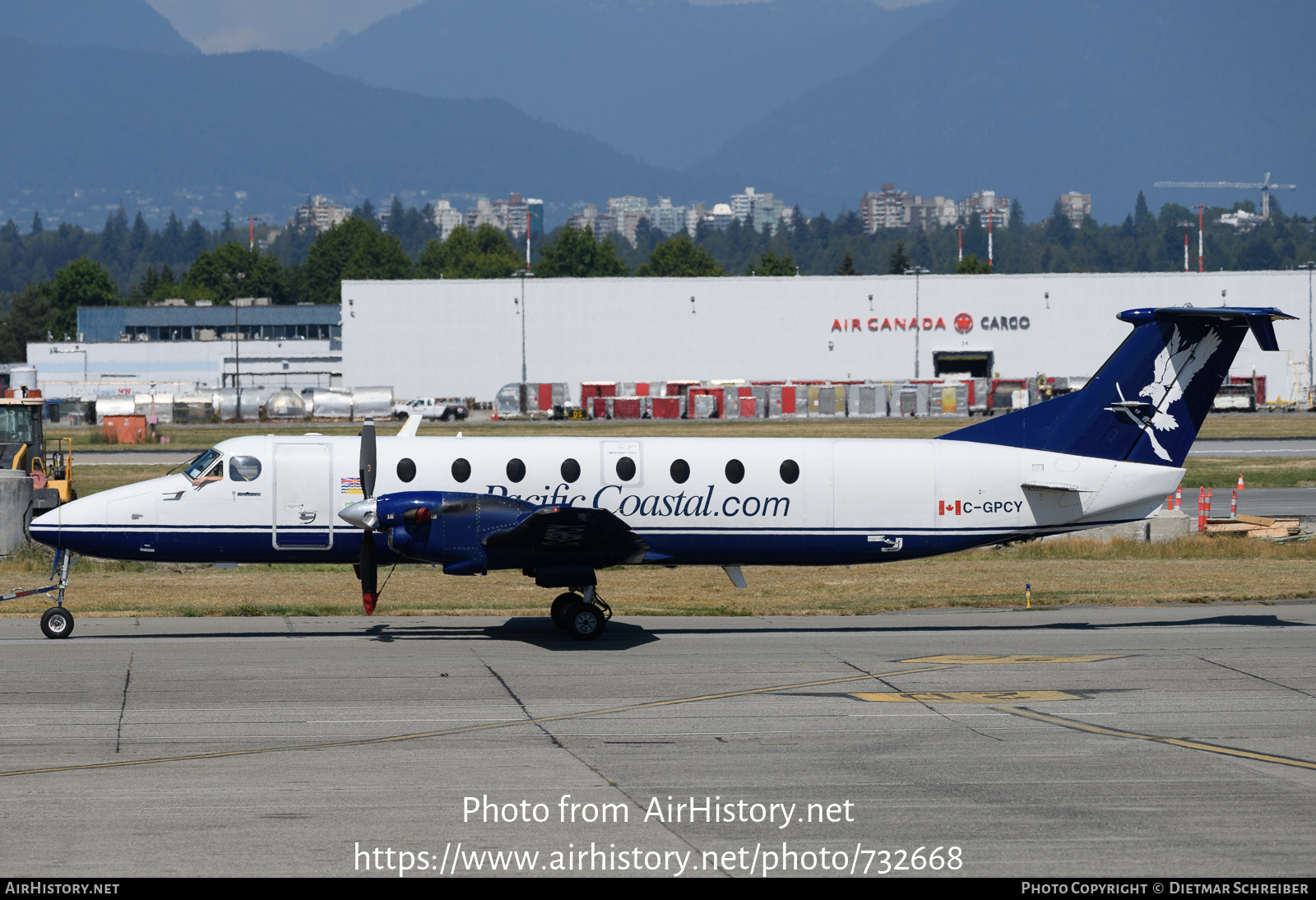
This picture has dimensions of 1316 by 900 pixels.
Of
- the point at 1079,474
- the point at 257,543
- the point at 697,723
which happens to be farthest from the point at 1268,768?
the point at 257,543

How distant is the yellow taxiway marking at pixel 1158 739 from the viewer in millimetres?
13453

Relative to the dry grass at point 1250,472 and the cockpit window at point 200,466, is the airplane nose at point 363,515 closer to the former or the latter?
the cockpit window at point 200,466

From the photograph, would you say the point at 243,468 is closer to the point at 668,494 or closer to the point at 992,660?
the point at 668,494

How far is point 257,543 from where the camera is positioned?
2092 cm

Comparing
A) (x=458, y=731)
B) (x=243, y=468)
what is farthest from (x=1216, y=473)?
(x=458, y=731)

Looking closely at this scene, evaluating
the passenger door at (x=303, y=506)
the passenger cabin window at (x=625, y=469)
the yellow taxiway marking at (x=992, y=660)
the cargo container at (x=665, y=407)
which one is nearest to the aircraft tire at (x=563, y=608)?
the passenger cabin window at (x=625, y=469)

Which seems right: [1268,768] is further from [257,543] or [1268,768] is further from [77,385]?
[77,385]

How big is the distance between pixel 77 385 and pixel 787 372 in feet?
228

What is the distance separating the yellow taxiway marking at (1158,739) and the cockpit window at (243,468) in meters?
12.6

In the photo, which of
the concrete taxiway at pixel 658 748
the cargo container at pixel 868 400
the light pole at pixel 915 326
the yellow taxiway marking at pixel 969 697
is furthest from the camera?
the light pole at pixel 915 326

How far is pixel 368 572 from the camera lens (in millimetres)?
19734

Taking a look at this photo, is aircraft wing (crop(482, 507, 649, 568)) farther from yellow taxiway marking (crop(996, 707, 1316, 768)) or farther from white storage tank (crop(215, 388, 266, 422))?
white storage tank (crop(215, 388, 266, 422))

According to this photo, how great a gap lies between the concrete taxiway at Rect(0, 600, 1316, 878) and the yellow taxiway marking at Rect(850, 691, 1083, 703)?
0.19 feet

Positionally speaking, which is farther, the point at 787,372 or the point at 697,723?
the point at 787,372
